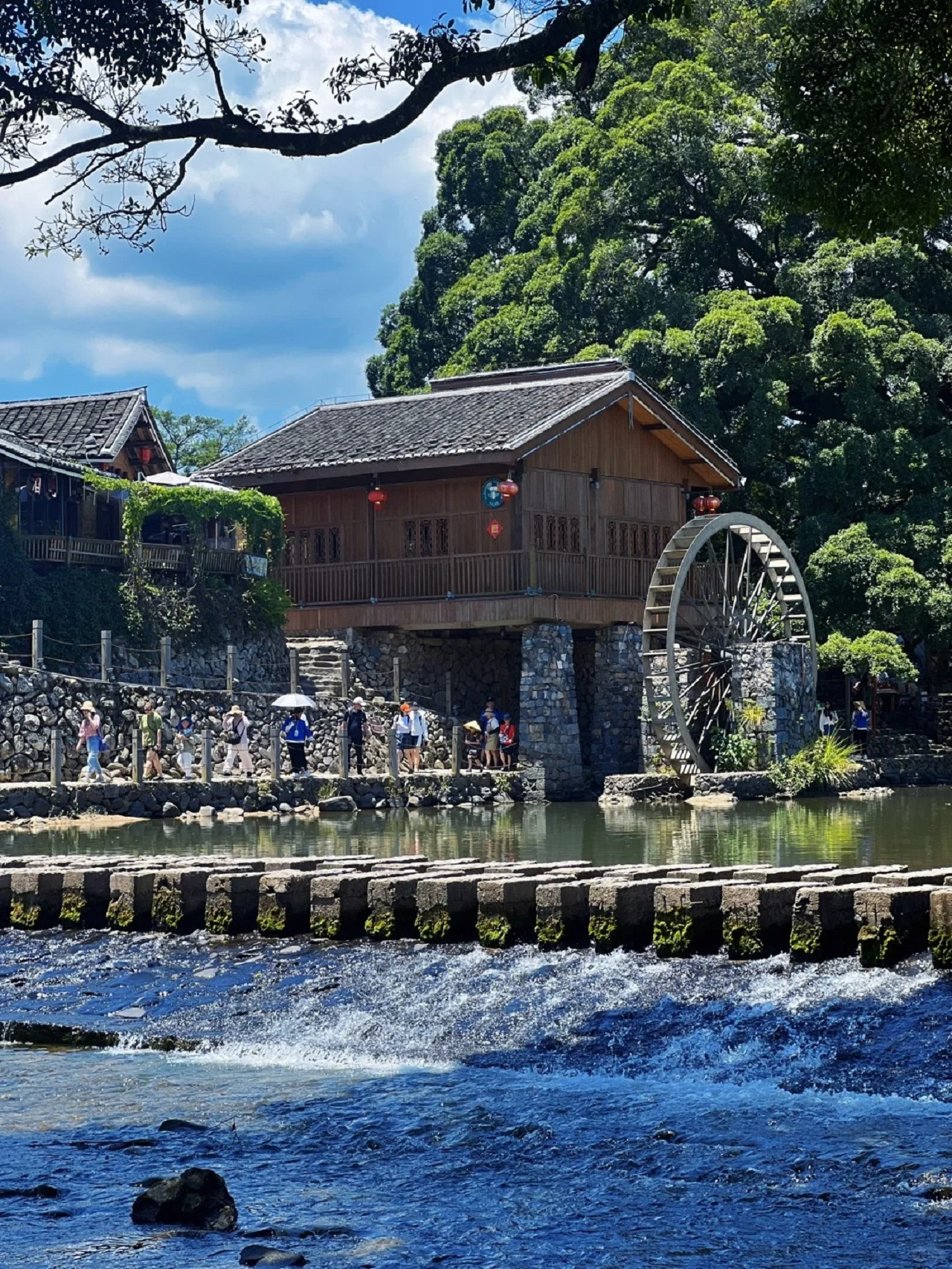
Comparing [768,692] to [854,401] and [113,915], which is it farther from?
[113,915]

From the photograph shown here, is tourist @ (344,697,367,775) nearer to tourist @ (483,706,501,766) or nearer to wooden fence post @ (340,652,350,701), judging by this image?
wooden fence post @ (340,652,350,701)

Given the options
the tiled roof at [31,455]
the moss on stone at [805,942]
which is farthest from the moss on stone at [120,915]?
the tiled roof at [31,455]

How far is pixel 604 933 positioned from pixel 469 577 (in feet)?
A: 72.2

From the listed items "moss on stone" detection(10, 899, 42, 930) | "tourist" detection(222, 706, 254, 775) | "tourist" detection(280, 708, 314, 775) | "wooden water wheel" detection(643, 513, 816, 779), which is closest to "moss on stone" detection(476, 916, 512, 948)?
"moss on stone" detection(10, 899, 42, 930)

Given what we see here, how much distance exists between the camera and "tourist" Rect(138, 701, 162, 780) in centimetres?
2938

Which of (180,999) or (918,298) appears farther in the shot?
(918,298)

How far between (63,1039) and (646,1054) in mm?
3915

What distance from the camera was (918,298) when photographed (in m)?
41.5

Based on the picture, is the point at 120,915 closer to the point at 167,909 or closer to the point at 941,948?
the point at 167,909

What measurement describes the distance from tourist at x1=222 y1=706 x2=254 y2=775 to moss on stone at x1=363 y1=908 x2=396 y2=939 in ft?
51.7

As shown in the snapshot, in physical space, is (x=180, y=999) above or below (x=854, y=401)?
below

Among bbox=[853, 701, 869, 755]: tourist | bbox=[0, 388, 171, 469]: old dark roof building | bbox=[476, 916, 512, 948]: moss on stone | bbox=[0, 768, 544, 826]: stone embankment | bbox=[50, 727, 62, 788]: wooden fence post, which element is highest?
bbox=[0, 388, 171, 469]: old dark roof building

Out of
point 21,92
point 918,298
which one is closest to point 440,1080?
point 21,92

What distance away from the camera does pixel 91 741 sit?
28562 millimetres
